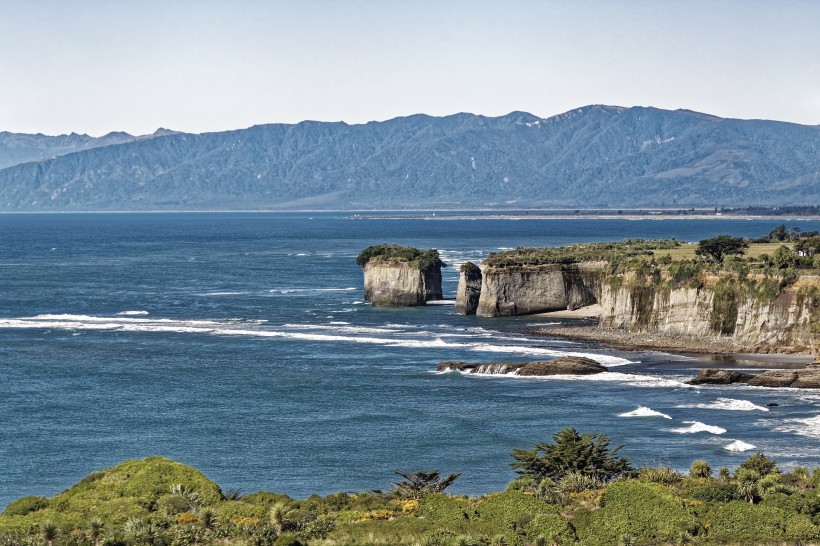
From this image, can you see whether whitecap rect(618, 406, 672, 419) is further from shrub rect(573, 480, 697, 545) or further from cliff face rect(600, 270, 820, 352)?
shrub rect(573, 480, 697, 545)

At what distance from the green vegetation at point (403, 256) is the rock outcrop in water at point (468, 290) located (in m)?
9.14

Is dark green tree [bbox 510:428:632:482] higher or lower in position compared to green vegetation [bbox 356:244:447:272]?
lower

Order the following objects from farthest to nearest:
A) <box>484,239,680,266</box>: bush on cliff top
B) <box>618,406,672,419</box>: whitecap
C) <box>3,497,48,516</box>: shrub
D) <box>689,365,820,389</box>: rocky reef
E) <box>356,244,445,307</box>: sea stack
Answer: <box>356,244,445,307</box>: sea stack
<box>484,239,680,266</box>: bush on cliff top
<box>689,365,820,389</box>: rocky reef
<box>618,406,672,419</box>: whitecap
<box>3,497,48,516</box>: shrub

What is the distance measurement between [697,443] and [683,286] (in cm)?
4360

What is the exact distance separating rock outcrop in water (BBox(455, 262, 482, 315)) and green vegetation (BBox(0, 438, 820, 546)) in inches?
3301

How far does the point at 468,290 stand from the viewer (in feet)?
458

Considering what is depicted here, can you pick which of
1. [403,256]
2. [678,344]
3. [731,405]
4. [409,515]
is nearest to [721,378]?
[731,405]

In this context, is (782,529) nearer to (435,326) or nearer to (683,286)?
(683,286)

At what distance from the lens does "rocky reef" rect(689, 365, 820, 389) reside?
89312 mm

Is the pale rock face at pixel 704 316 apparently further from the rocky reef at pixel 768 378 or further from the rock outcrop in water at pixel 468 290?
the rock outcrop in water at pixel 468 290

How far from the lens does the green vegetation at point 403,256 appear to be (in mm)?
148375

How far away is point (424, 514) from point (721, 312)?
68368mm

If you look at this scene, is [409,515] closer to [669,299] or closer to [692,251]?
[669,299]

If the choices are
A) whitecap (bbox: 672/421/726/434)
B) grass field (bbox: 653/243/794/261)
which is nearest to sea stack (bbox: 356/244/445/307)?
grass field (bbox: 653/243/794/261)
